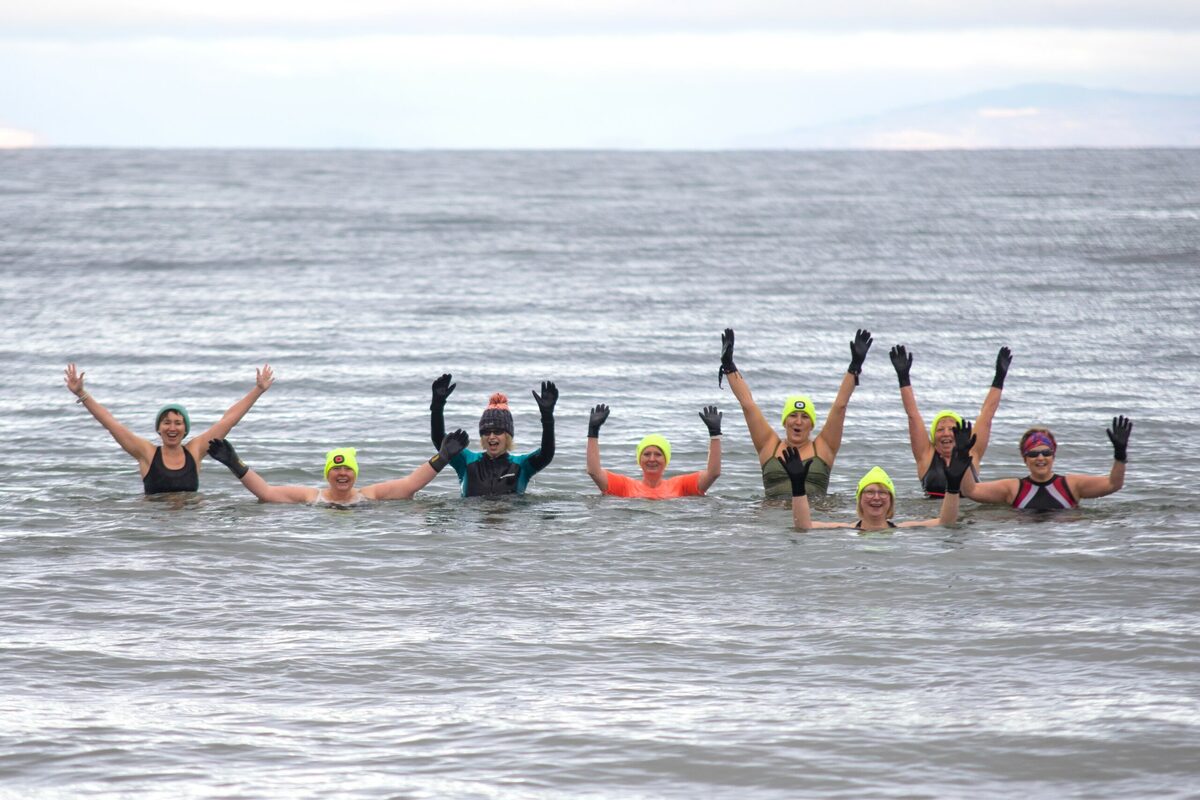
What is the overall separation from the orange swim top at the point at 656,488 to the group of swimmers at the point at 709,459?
0.04ft

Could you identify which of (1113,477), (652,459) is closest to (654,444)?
(652,459)

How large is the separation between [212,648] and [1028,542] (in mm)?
7390

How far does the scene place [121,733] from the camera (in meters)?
8.68

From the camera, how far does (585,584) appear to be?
39.3 ft

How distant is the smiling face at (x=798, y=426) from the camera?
14.7m

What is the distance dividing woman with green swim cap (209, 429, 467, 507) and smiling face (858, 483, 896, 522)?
4046 mm

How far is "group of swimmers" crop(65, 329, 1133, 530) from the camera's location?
13.9 m

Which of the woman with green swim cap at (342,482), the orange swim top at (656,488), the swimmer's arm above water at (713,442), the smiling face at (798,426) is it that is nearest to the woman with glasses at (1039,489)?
the smiling face at (798,426)

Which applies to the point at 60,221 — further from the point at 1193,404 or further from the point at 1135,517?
the point at 1135,517

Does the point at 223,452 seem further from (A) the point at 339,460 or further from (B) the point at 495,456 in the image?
(B) the point at 495,456

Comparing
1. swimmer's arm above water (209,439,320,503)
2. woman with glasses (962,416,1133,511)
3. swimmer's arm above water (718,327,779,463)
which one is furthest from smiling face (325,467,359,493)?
woman with glasses (962,416,1133,511)

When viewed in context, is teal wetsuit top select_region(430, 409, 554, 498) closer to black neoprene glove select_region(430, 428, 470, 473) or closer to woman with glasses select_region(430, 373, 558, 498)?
woman with glasses select_region(430, 373, 558, 498)

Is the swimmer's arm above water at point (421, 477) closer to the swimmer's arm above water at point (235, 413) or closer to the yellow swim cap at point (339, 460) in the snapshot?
the yellow swim cap at point (339, 460)

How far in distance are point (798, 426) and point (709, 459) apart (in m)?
1.00
